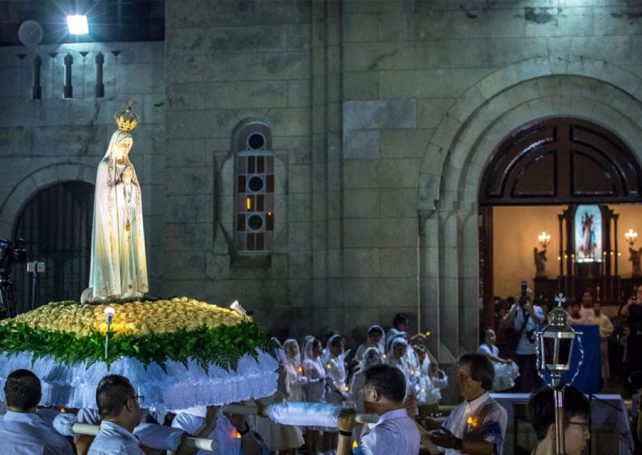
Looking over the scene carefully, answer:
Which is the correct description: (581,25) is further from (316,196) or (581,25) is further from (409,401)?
(409,401)

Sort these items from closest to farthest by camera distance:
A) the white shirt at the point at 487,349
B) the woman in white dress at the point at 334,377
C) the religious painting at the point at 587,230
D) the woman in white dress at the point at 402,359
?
the woman in white dress at the point at 402,359 → the woman in white dress at the point at 334,377 → the white shirt at the point at 487,349 → the religious painting at the point at 587,230

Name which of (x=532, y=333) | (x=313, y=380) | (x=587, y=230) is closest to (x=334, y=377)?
(x=313, y=380)

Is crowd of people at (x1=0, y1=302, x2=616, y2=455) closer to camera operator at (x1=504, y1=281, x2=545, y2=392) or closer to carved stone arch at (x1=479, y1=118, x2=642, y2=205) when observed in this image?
camera operator at (x1=504, y1=281, x2=545, y2=392)

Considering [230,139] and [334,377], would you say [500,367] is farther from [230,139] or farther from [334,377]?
[230,139]

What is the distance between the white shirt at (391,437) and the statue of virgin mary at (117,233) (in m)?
3.99

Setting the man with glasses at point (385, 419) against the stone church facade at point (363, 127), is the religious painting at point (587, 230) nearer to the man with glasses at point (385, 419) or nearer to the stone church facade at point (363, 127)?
the stone church facade at point (363, 127)

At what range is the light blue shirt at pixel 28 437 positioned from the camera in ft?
23.7

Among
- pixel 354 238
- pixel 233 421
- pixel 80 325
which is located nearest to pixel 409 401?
pixel 233 421

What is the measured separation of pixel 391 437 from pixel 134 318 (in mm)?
3302

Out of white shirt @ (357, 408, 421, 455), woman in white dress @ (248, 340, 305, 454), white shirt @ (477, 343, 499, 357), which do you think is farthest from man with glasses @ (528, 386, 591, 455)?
white shirt @ (477, 343, 499, 357)

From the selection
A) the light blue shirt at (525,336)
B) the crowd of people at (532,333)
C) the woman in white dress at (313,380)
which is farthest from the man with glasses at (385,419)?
the light blue shirt at (525,336)

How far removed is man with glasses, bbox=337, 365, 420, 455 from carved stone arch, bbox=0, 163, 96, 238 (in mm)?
14576

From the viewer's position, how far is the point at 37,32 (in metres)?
20.8

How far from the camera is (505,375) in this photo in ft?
57.1
